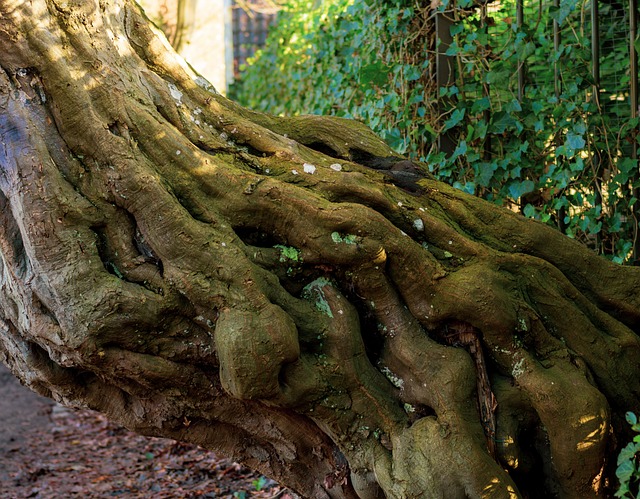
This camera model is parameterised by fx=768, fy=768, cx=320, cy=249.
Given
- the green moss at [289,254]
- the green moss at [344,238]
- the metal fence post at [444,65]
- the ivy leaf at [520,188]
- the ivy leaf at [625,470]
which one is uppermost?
the metal fence post at [444,65]

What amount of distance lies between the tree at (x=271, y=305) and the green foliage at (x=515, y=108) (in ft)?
3.92

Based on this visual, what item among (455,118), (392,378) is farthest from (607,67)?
(392,378)

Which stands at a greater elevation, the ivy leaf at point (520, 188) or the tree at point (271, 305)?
the ivy leaf at point (520, 188)

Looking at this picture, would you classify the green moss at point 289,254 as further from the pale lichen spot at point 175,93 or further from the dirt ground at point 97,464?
the dirt ground at point 97,464

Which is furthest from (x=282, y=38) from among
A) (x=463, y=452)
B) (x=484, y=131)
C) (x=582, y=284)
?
(x=463, y=452)

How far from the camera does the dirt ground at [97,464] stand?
6219 mm

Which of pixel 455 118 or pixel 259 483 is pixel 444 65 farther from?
pixel 259 483

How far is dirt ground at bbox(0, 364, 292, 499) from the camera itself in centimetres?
622

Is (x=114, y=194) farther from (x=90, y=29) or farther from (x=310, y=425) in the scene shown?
(x=310, y=425)

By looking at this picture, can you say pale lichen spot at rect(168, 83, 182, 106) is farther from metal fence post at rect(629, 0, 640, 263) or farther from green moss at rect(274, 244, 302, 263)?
metal fence post at rect(629, 0, 640, 263)

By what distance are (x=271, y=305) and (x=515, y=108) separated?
2393mm

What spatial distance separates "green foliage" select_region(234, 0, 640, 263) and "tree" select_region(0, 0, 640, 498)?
119cm

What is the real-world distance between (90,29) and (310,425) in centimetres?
190

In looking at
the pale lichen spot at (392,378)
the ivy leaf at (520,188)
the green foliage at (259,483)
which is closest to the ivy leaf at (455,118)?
the ivy leaf at (520,188)
